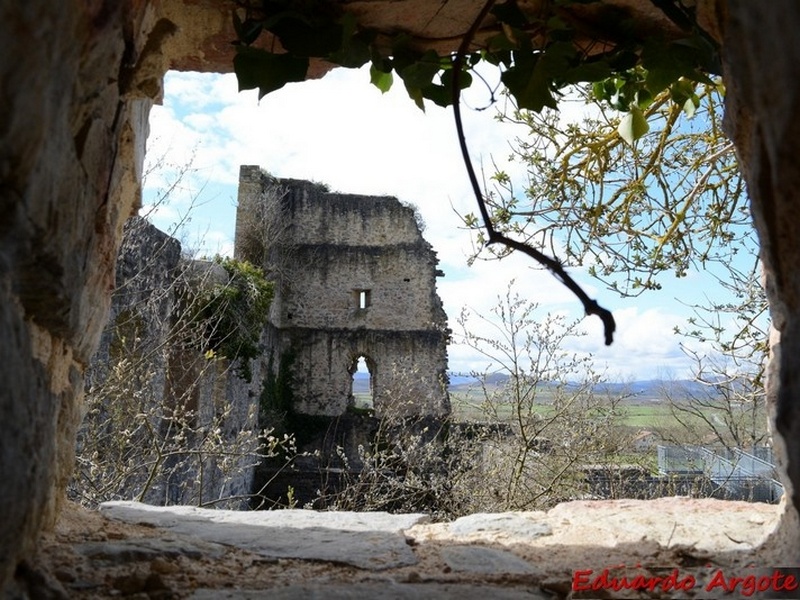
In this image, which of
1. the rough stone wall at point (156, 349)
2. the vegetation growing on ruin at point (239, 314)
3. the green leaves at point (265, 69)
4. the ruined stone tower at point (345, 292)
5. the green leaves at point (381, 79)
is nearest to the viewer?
the green leaves at point (265, 69)

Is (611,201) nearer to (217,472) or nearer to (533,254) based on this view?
(533,254)

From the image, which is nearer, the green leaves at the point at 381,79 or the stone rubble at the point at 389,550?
the stone rubble at the point at 389,550

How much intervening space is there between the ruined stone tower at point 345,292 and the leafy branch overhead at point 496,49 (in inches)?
613

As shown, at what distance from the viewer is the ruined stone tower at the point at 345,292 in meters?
17.7

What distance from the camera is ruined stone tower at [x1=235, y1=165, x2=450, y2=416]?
57.9 feet

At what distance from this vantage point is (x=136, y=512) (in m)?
2.18

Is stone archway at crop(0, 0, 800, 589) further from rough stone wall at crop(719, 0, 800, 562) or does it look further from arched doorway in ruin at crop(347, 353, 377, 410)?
arched doorway in ruin at crop(347, 353, 377, 410)

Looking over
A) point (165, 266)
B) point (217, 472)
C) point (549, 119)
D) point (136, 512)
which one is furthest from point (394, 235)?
point (136, 512)

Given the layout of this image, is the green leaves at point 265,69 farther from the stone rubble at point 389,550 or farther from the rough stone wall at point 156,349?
the rough stone wall at point 156,349

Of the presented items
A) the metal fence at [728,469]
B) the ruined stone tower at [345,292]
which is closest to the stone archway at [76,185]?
the metal fence at [728,469]

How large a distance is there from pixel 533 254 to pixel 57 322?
35.7 inches

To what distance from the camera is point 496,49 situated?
193 centimetres

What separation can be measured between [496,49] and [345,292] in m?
16.6

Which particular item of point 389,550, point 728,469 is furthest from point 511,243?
point 728,469
